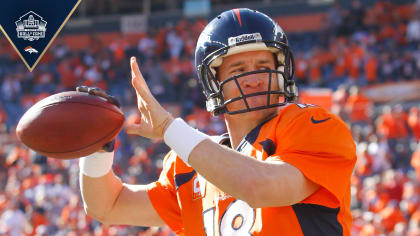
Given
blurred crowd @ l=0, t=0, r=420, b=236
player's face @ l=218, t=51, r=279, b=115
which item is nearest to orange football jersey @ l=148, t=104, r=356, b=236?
player's face @ l=218, t=51, r=279, b=115

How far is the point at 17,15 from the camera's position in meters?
2.87

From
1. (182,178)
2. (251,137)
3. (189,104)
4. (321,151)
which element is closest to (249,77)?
(251,137)

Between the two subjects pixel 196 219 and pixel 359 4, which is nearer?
pixel 196 219

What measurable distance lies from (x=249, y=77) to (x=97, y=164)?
0.78m

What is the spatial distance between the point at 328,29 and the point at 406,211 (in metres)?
8.00

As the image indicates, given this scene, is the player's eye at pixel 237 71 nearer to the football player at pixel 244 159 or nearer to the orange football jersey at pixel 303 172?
the football player at pixel 244 159

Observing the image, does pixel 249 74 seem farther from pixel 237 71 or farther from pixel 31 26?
pixel 31 26

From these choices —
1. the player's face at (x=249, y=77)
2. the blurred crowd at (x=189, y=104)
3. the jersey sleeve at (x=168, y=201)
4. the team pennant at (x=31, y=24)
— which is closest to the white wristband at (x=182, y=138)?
the player's face at (x=249, y=77)

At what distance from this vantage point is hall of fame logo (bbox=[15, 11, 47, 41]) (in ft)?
9.38

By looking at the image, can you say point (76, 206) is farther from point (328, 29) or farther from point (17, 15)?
point (328, 29)

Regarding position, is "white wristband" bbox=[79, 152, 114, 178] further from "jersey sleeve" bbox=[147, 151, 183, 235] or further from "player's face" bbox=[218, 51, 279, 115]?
"player's face" bbox=[218, 51, 279, 115]

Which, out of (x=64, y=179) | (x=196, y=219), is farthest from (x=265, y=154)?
(x=64, y=179)

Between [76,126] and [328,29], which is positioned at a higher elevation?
[76,126]

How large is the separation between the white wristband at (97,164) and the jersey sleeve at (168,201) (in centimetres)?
25
